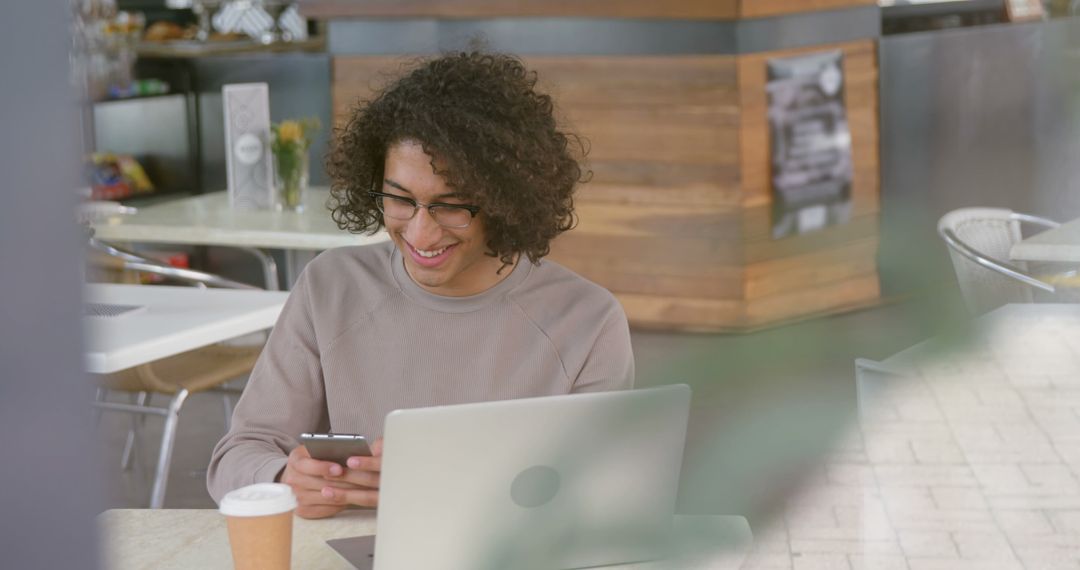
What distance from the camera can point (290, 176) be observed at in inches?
122

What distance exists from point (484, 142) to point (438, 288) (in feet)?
0.60

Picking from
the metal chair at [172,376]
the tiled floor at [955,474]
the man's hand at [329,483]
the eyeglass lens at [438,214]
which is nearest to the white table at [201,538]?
the man's hand at [329,483]

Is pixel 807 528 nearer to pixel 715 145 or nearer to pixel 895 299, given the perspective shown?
pixel 895 299

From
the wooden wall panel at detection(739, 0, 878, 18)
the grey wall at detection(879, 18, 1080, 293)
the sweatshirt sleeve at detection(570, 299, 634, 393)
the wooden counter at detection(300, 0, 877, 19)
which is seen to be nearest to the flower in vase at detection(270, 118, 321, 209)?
the wooden counter at detection(300, 0, 877, 19)

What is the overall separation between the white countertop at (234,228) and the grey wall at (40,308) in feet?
8.42

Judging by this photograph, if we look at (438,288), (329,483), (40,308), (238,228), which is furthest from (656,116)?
(40,308)

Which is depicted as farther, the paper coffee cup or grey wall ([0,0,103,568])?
the paper coffee cup

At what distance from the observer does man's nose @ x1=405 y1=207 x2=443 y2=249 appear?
1.17 metres

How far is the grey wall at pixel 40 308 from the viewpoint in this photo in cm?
14

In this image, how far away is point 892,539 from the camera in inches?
9.2

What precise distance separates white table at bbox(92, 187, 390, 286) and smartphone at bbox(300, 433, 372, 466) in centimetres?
176

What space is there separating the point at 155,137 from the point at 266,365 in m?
2.93

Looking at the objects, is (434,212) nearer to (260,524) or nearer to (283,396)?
(283,396)

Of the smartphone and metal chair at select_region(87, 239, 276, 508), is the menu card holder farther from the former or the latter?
the smartphone
